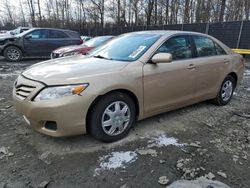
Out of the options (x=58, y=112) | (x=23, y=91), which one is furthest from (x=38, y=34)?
(x=58, y=112)

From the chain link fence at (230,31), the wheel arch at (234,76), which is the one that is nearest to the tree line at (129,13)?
the chain link fence at (230,31)

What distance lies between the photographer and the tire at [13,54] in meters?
10.5

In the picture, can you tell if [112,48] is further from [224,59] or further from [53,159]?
[224,59]

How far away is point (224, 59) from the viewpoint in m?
4.62

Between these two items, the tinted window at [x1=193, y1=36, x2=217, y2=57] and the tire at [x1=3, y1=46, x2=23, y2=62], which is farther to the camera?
the tire at [x1=3, y1=46, x2=23, y2=62]

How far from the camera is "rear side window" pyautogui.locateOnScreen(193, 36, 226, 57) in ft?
13.8

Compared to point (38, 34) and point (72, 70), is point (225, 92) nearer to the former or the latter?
point (72, 70)

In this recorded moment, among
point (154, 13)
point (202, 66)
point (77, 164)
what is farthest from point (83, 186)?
point (154, 13)

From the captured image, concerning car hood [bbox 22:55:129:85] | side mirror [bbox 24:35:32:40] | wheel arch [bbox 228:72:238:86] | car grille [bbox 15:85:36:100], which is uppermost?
side mirror [bbox 24:35:32:40]

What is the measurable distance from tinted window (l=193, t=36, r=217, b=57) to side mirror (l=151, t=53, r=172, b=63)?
3.71ft

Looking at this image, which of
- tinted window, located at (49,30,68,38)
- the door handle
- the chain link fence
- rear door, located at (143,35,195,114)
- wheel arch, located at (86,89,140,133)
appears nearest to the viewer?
wheel arch, located at (86,89,140,133)

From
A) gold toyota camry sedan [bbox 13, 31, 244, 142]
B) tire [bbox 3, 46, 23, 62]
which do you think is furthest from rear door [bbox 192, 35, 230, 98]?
tire [bbox 3, 46, 23, 62]

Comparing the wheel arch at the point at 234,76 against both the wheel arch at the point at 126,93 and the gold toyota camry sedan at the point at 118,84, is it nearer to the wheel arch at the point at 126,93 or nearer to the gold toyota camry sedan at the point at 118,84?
the gold toyota camry sedan at the point at 118,84

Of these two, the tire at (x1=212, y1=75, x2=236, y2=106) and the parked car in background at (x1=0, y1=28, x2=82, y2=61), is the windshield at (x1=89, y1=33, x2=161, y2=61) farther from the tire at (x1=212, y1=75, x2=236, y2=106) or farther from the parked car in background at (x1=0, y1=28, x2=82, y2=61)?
the parked car in background at (x1=0, y1=28, x2=82, y2=61)
